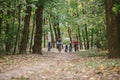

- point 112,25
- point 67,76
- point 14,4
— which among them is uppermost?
point 14,4

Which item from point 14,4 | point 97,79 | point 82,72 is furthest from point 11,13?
point 97,79

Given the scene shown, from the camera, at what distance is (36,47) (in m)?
29.5

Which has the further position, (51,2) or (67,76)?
(51,2)

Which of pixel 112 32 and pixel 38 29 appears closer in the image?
pixel 112 32

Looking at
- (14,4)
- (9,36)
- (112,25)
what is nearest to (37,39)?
(9,36)

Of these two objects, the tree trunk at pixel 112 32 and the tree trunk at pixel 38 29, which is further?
the tree trunk at pixel 38 29

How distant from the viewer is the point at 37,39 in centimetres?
2945

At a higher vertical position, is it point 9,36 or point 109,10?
point 109,10

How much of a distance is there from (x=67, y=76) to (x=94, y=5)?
56.6 feet

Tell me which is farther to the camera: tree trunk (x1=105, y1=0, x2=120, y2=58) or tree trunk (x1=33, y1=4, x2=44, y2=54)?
tree trunk (x1=33, y1=4, x2=44, y2=54)

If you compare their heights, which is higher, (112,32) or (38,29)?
(38,29)

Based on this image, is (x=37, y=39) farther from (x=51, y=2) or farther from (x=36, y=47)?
(x=51, y=2)

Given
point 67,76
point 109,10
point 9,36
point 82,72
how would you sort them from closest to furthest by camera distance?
point 67,76, point 82,72, point 109,10, point 9,36

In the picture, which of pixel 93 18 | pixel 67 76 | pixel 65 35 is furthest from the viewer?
pixel 65 35
